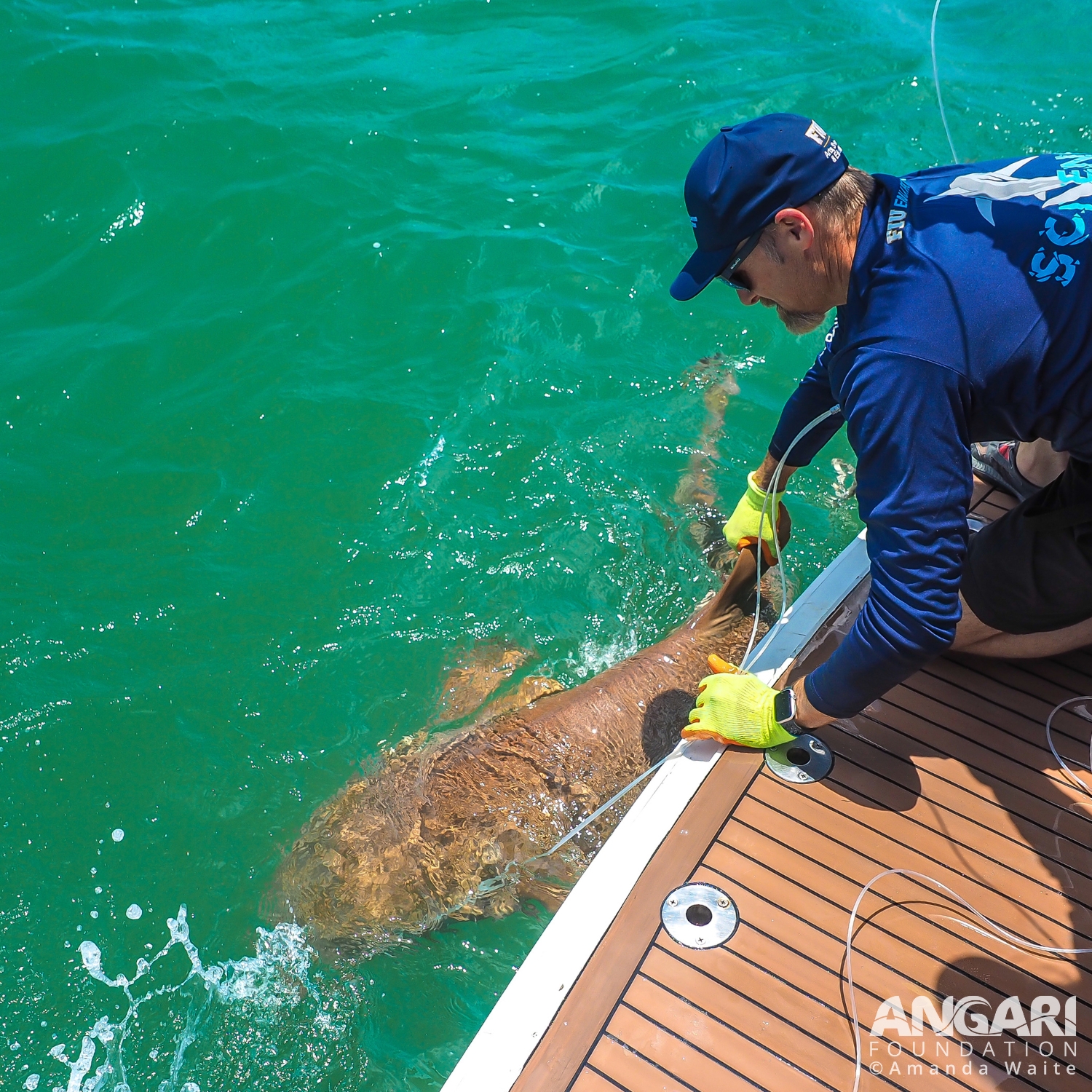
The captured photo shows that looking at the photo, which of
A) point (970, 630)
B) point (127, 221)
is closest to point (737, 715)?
point (970, 630)

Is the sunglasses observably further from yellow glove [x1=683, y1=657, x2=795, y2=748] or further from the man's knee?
the man's knee

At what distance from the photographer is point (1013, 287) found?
2445 mm

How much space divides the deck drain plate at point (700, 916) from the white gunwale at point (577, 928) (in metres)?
0.14

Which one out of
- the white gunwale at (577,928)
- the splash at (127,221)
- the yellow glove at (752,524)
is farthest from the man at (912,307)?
the splash at (127,221)

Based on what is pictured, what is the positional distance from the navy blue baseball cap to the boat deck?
182 centimetres

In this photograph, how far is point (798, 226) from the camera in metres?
2.54

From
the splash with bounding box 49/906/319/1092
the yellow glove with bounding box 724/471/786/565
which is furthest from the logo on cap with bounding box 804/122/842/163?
the splash with bounding box 49/906/319/1092

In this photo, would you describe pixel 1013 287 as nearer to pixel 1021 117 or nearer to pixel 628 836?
pixel 628 836

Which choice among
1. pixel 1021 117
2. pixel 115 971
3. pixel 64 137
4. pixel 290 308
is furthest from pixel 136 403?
pixel 1021 117

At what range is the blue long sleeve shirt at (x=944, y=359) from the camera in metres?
2.40

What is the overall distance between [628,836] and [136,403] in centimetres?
454

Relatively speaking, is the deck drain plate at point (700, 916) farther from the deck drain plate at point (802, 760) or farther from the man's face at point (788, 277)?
the man's face at point (788, 277)

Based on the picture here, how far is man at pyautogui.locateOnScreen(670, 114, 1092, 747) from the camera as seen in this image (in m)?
2.41

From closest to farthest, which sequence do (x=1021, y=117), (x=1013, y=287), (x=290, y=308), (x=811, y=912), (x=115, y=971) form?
(x=1013, y=287) < (x=811, y=912) < (x=115, y=971) < (x=290, y=308) < (x=1021, y=117)
